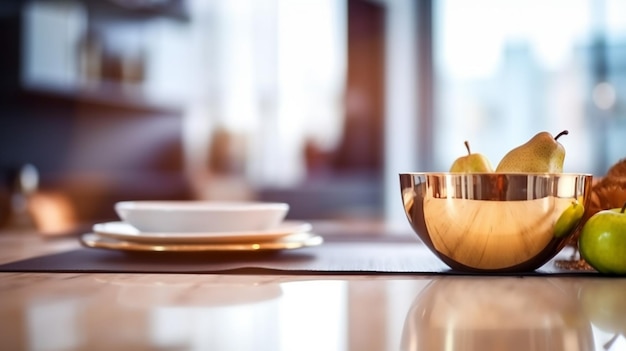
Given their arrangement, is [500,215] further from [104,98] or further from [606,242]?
[104,98]

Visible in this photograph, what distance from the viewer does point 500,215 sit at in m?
0.74

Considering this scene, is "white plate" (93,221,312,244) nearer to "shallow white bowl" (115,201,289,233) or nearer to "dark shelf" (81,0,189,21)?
"shallow white bowl" (115,201,289,233)

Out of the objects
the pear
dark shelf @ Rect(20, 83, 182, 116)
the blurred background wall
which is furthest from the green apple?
the blurred background wall

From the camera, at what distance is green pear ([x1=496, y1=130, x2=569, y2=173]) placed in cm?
80

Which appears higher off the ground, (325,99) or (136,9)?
(136,9)

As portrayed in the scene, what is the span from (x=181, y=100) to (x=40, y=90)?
799mm

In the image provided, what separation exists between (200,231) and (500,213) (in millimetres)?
428

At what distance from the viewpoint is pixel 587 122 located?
3.83 m

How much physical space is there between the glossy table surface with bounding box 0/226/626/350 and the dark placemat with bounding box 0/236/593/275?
0.09 ft

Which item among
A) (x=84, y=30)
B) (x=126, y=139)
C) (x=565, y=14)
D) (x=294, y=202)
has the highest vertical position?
(x=565, y=14)

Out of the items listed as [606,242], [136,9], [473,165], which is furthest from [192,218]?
[136,9]

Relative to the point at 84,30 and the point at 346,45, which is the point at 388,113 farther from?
the point at 84,30

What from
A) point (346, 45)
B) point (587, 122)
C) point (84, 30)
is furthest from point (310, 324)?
point (587, 122)

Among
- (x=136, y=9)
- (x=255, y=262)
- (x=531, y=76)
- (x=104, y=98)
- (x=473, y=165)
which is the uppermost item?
(x=136, y=9)
